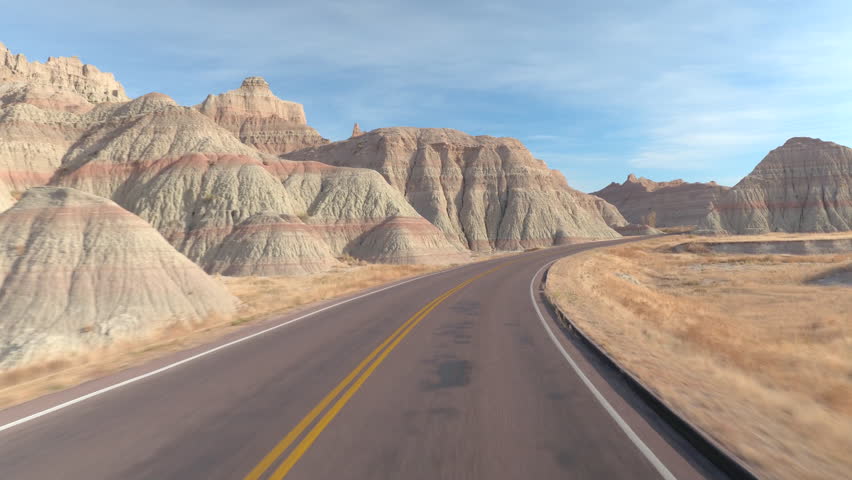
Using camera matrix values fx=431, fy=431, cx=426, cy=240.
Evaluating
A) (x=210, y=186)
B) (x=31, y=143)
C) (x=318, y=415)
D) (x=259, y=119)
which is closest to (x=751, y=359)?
(x=318, y=415)

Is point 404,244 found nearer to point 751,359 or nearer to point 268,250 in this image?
point 268,250

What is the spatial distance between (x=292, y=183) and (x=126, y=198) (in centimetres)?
2054

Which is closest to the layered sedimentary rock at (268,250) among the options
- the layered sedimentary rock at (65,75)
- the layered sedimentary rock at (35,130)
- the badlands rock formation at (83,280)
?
the layered sedimentary rock at (35,130)

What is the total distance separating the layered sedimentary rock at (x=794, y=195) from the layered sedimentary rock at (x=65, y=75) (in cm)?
14335

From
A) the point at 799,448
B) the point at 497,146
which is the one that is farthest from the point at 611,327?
the point at 497,146

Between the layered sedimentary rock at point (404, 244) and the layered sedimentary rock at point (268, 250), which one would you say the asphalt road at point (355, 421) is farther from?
the layered sedimentary rock at point (404, 244)

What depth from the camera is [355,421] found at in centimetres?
538

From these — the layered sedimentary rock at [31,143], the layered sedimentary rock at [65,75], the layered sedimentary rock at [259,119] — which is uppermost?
the layered sedimentary rock at [65,75]

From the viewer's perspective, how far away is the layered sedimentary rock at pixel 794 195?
8250cm

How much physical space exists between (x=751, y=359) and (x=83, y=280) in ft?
80.0

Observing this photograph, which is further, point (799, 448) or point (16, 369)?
point (16, 369)

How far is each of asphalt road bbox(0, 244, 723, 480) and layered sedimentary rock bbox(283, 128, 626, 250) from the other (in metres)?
68.3

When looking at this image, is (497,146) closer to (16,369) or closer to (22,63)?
(16,369)

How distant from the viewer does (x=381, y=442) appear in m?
4.78
